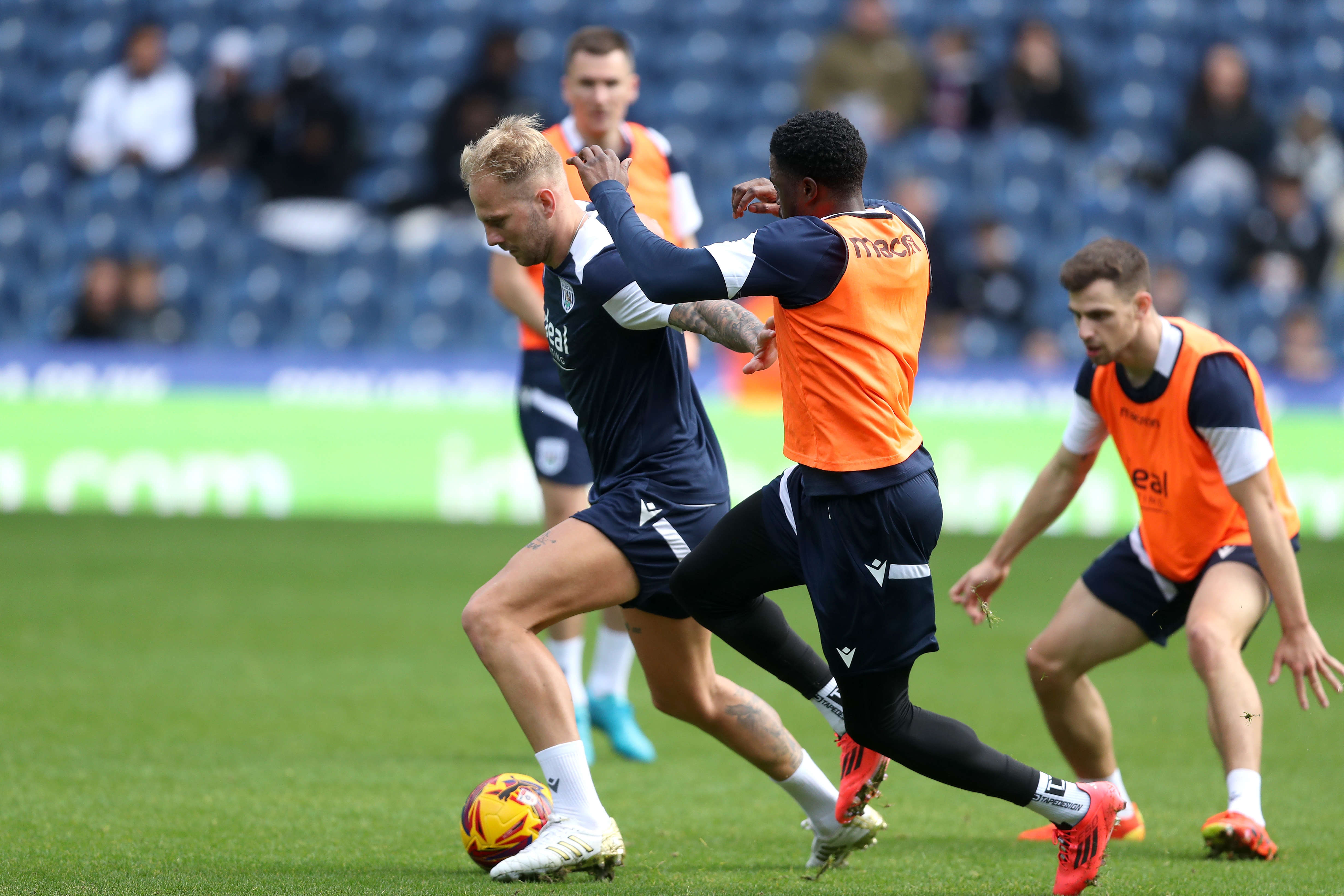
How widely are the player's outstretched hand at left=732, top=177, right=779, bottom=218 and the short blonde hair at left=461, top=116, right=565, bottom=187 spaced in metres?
0.52

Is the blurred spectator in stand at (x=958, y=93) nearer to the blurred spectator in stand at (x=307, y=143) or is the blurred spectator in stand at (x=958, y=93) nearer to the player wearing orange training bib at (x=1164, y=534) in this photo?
the blurred spectator in stand at (x=307, y=143)

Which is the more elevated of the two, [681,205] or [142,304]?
[681,205]

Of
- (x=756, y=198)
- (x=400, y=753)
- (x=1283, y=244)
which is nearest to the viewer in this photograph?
(x=756, y=198)

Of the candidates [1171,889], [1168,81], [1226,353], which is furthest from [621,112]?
[1168,81]

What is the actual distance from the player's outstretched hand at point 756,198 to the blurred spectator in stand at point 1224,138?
12.2m

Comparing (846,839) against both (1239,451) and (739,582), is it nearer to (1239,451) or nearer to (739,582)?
(739,582)

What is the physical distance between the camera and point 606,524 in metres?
4.57

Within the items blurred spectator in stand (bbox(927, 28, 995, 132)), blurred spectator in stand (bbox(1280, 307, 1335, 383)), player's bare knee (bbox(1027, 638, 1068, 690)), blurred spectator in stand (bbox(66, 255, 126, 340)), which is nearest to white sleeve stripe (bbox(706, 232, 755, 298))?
player's bare knee (bbox(1027, 638, 1068, 690))

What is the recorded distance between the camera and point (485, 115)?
1489 cm

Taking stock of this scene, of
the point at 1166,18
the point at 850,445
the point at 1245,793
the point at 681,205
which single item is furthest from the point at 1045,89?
the point at 850,445

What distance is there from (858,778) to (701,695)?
0.53m

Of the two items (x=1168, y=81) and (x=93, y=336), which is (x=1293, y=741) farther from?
(x=1168, y=81)

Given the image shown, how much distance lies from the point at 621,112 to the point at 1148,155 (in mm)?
11138

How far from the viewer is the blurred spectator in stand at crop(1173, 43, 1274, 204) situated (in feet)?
50.6
